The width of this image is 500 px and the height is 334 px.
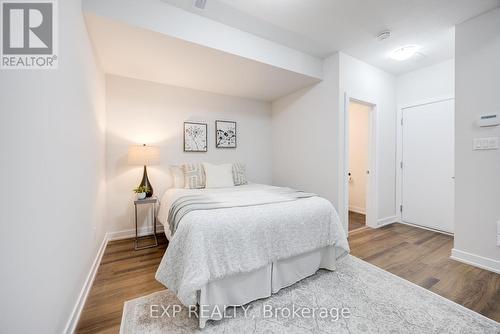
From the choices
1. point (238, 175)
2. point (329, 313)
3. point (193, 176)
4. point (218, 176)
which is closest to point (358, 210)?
point (238, 175)

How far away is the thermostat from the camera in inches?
81.0

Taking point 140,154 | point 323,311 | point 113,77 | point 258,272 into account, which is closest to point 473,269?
point 323,311

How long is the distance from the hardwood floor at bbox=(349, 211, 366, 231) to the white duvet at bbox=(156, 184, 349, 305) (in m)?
1.95

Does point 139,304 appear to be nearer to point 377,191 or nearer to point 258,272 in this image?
point 258,272

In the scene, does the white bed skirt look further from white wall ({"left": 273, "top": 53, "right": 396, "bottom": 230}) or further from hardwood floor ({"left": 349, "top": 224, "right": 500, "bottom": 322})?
white wall ({"left": 273, "top": 53, "right": 396, "bottom": 230})

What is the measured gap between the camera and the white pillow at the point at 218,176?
10.2 ft

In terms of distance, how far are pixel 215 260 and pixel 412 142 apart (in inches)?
150

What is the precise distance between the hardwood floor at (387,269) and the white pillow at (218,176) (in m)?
1.06

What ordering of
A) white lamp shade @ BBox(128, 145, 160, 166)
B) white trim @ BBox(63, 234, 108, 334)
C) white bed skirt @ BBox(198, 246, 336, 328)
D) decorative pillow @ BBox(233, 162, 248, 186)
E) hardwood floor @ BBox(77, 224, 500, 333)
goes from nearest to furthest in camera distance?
white trim @ BBox(63, 234, 108, 334), white bed skirt @ BBox(198, 246, 336, 328), hardwood floor @ BBox(77, 224, 500, 333), white lamp shade @ BBox(128, 145, 160, 166), decorative pillow @ BBox(233, 162, 248, 186)

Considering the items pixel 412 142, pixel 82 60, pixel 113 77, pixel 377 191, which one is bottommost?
pixel 377 191

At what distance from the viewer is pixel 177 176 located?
3.20 m

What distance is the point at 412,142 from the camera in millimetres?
3500

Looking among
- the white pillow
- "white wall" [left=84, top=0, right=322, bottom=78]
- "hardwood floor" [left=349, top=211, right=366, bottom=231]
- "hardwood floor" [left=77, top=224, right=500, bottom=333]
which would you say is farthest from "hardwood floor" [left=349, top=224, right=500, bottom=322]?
"white wall" [left=84, top=0, right=322, bottom=78]

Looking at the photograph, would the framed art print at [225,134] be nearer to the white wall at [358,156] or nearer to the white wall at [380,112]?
the white wall at [380,112]
